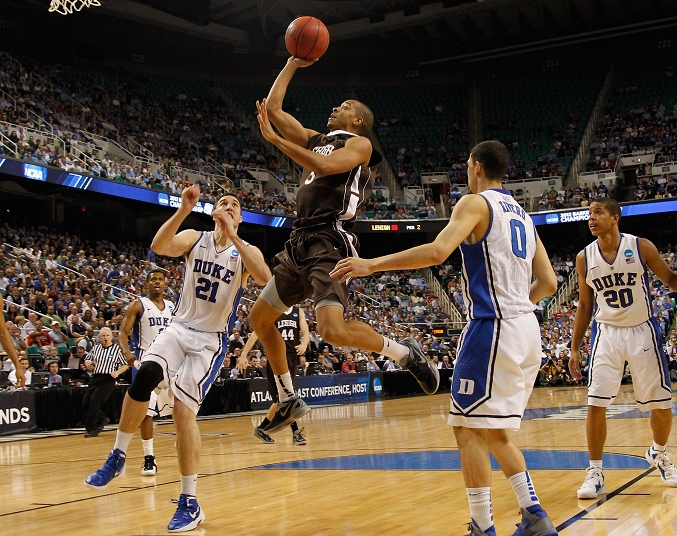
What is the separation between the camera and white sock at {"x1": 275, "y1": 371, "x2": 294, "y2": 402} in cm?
600

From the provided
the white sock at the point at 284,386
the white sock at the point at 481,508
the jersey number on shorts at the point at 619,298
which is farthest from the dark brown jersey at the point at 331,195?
the white sock at the point at 481,508

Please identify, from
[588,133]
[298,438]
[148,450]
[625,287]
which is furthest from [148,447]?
[588,133]

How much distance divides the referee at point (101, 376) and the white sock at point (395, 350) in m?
7.01

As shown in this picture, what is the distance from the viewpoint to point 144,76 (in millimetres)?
34250

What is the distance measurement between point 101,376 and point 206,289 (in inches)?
274

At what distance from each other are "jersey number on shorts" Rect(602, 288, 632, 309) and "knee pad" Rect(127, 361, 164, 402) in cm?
342

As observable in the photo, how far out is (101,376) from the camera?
1174 cm

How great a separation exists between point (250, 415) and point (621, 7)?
2844 cm

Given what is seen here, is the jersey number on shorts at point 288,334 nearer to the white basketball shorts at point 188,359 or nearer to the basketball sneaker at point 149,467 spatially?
the basketball sneaker at point 149,467

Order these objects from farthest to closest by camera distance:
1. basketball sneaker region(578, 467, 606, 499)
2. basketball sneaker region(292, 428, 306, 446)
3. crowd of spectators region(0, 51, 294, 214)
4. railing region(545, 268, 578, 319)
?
railing region(545, 268, 578, 319) → crowd of spectators region(0, 51, 294, 214) → basketball sneaker region(292, 428, 306, 446) → basketball sneaker region(578, 467, 606, 499)

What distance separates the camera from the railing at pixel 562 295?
30.5 m

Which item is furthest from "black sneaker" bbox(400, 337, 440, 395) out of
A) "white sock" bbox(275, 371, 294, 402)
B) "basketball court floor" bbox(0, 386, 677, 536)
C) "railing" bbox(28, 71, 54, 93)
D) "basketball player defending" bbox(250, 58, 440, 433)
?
"railing" bbox(28, 71, 54, 93)

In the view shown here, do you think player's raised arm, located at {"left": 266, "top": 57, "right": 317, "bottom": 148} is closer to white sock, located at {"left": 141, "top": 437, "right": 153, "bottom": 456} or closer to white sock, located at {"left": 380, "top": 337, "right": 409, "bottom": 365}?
white sock, located at {"left": 380, "top": 337, "right": 409, "bottom": 365}

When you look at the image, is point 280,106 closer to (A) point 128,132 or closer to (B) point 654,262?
(B) point 654,262
